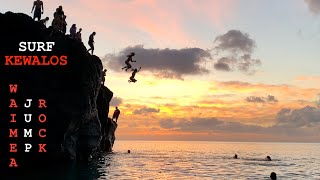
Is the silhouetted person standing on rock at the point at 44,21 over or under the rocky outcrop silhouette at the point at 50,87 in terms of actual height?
over

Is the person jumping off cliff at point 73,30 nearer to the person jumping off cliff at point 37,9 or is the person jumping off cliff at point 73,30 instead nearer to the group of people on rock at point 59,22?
the group of people on rock at point 59,22

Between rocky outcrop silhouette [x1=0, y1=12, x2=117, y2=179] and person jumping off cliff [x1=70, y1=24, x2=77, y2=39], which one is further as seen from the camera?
person jumping off cliff [x1=70, y1=24, x2=77, y2=39]

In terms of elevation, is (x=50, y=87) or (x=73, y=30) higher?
(x=73, y=30)

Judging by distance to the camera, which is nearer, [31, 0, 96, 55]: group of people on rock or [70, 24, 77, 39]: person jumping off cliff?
[31, 0, 96, 55]: group of people on rock

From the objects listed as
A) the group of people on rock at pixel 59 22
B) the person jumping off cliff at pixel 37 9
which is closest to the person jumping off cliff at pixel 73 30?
the group of people on rock at pixel 59 22

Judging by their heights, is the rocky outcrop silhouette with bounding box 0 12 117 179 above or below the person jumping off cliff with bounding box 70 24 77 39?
below

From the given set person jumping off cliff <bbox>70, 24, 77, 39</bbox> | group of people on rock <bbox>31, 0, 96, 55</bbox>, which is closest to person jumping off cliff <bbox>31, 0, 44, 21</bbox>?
group of people on rock <bbox>31, 0, 96, 55</bbox>

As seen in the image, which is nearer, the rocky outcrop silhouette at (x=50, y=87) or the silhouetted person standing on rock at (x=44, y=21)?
the rocky outcrop silhouette at (x=50, y=87)

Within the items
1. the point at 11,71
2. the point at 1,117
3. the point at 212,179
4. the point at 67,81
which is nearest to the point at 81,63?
the point at 67,81

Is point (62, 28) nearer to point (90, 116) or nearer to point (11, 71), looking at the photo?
point (11, 71)

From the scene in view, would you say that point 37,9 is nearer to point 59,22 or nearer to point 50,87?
point 59,22

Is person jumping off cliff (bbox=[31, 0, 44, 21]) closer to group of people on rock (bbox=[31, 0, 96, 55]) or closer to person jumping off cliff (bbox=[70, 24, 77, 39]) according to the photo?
group of people on rock (bbox=[31, 0, 96, 55])

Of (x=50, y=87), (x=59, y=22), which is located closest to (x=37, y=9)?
(x=59, y=22)

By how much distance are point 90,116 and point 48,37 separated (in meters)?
13.4
